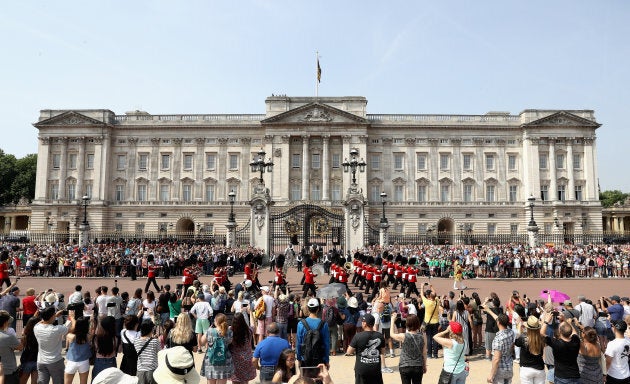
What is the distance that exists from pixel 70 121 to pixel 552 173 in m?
58.5

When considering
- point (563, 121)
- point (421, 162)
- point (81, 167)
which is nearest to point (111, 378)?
point (421, 162)

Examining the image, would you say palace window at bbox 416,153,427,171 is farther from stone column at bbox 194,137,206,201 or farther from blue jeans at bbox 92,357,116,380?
blue jeans at bbox 92,357,116,380

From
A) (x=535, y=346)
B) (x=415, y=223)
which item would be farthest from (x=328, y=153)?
(x=535, y=346)

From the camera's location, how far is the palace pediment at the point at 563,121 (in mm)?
51719

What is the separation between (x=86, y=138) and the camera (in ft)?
171

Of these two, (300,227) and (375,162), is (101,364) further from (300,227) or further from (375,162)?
(375,162)

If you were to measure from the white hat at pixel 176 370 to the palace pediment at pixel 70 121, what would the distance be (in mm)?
53615

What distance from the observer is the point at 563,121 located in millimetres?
52031

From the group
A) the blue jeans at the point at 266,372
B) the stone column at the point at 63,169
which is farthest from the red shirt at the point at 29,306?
the stone column at the point at 63,169

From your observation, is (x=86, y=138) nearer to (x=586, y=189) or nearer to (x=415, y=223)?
(x=415, y=223)

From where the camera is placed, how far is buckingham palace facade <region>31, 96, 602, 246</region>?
2032 inches

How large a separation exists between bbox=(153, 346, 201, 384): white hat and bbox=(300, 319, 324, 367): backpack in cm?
213

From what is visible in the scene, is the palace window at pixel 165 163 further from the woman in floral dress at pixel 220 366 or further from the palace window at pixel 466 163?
the woman in floral dress at pixel 220 366

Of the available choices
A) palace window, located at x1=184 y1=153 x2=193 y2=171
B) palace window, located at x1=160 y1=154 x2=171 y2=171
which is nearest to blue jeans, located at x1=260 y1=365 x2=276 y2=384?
palace window, located at x1=184 y1=153 x2=193 y2=171
